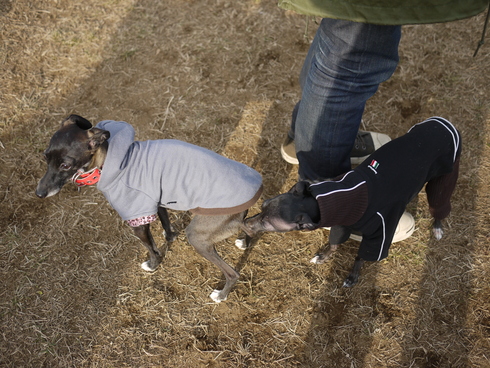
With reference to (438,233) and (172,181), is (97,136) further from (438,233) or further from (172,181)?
(438,233)

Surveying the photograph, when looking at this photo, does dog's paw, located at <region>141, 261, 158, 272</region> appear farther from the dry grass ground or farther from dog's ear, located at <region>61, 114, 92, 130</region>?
dog's ear, located at <region>61, 114, 92, 130</region>

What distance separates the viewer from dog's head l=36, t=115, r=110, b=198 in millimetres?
2770

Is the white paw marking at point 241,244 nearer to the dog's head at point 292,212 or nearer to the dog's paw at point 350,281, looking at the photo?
the dog's head at point 292,212

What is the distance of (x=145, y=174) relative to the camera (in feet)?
9.23

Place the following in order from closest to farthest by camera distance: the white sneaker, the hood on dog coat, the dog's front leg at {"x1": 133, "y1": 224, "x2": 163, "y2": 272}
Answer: the hood on dog coat < the dog's front leg at {"x1": 133, "y1": 224, "x2": 163, "y2": 272} < the white sneaker

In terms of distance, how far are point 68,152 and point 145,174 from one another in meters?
0.58

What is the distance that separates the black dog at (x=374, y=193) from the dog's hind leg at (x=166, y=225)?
96cm

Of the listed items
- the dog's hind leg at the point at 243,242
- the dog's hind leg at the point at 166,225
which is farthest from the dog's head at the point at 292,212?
the dog's hind leg at the point at 166,225

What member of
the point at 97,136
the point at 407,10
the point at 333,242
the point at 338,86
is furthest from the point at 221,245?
the point at 407,10

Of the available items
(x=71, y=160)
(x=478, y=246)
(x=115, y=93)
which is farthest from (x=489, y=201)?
(x=115, y=93)

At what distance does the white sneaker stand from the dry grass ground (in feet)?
0.51

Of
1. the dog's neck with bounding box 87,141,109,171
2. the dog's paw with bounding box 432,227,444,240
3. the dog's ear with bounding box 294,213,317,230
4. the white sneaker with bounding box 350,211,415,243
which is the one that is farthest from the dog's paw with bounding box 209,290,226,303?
the dog's paw with bounding box 432,227,444,240

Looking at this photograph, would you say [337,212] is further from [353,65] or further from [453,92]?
[453,92]

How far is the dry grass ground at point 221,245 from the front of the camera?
3285mm
